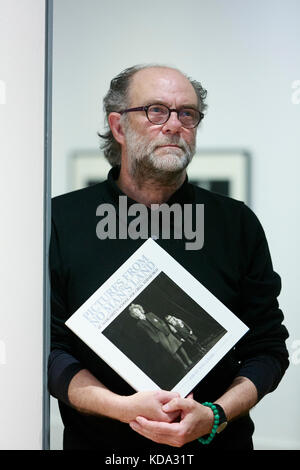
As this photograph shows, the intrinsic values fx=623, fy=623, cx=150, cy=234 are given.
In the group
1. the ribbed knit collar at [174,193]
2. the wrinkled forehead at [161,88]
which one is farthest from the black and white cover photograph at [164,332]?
the wrinkled forehead at [161,88]

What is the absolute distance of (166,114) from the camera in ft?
5.57

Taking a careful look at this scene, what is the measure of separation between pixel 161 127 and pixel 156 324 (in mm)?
535

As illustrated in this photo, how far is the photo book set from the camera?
5.40ft

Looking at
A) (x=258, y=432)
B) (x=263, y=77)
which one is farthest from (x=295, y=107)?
(x=258, y=432)

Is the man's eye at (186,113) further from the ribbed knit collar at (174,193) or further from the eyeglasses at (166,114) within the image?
the ribbed knit collar at (174,193)

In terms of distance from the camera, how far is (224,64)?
1726 millimetres

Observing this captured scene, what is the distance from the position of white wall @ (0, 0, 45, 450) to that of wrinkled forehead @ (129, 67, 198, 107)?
11.5 inches

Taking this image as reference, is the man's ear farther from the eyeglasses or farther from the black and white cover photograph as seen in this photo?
the black and white cover photograph

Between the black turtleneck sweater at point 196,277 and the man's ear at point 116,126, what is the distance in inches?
3.8

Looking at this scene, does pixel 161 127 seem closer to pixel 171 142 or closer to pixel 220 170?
pixel 171 142

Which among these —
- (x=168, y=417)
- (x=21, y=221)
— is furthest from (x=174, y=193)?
(x=168, y=417)

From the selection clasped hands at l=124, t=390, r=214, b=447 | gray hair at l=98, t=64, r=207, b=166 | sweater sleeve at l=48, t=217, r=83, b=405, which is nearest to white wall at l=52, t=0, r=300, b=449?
gray hair at l=98, t=64, r=207, b=166

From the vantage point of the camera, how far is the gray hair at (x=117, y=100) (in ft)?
5.63
